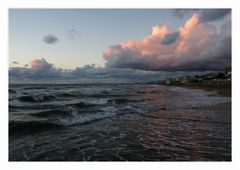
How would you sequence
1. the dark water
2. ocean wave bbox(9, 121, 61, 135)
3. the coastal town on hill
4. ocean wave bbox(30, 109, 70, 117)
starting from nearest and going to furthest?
the dark water
ocean wave bbox(9, 121, 61, 135)
ocean wave bbox(30, 109, 70, 117)
the coastal town on hill

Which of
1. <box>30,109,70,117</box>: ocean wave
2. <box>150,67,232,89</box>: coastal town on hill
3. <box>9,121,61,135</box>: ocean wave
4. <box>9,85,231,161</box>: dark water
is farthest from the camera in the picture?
<box>150,67,232,89</box>: coastal town on hill

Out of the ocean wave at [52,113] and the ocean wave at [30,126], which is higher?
the ocean wave at [52,113]

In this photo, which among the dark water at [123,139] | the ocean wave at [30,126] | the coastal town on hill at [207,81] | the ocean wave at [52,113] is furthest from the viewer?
the coastal town on hill at [207,81]

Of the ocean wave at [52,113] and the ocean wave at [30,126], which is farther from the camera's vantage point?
the ocean wave at [52,113]

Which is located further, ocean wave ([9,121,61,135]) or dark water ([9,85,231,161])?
ocean wave ([9,121,61,135])

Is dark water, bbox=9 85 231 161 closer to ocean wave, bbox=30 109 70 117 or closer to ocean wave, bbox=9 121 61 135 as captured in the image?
ocean wave, bbox=9 121 61 135

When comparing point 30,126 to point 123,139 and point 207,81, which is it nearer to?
point 123,139

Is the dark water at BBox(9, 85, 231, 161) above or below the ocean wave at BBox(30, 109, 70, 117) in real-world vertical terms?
below

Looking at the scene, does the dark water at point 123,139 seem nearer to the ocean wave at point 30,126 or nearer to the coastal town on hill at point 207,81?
the ocean wave at point 30,126

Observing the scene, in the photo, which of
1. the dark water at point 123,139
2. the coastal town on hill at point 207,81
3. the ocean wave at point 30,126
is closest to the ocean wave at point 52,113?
the dark water at point 123,139

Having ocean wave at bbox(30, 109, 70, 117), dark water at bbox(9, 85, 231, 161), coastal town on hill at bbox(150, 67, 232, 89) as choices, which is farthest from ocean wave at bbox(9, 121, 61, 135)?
coastal town on hill at bbox(150, 67, 232, 89)
